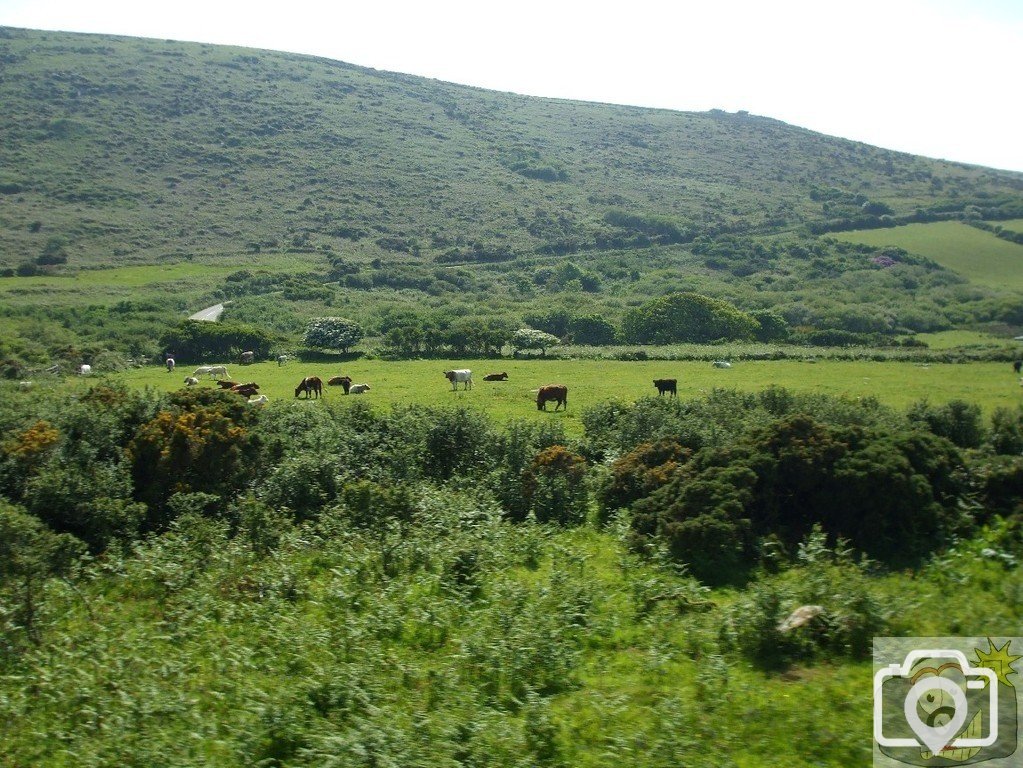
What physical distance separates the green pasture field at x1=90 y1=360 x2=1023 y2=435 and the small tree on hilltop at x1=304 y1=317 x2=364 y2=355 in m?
3.23

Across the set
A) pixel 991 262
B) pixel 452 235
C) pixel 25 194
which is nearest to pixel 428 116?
pixel 452 235

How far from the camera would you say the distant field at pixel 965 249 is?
40.3 metres

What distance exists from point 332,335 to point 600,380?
20971mm

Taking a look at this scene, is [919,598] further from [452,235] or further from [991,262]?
[452,235]

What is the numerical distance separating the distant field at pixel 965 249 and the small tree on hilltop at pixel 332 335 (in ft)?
122

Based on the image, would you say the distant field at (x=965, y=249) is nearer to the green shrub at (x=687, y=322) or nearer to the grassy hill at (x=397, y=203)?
the grassy hill at (x=397, y=203)

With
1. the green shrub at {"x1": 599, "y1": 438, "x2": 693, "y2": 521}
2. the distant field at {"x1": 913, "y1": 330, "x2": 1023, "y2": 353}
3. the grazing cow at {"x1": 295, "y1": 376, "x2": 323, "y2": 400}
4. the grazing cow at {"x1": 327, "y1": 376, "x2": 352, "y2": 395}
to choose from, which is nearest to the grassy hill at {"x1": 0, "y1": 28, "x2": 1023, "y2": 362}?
the distant field at {"x1": 913, "y1": 330, "x2": 1023, "y2": 353}

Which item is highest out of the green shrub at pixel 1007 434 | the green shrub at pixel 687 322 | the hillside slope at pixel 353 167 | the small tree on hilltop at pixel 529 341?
the hillside slope at pixel 353 167

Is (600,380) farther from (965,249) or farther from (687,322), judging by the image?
(965,249)

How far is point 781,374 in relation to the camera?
41.8 m

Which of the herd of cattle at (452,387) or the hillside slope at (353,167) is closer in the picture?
the herd of cattle at (452,387)

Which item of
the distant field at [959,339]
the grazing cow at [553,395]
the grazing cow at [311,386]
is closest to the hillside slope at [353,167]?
the distant field at [959,339]

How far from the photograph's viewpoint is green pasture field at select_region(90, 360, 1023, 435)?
105 feet

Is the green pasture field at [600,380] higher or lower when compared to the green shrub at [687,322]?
lower
